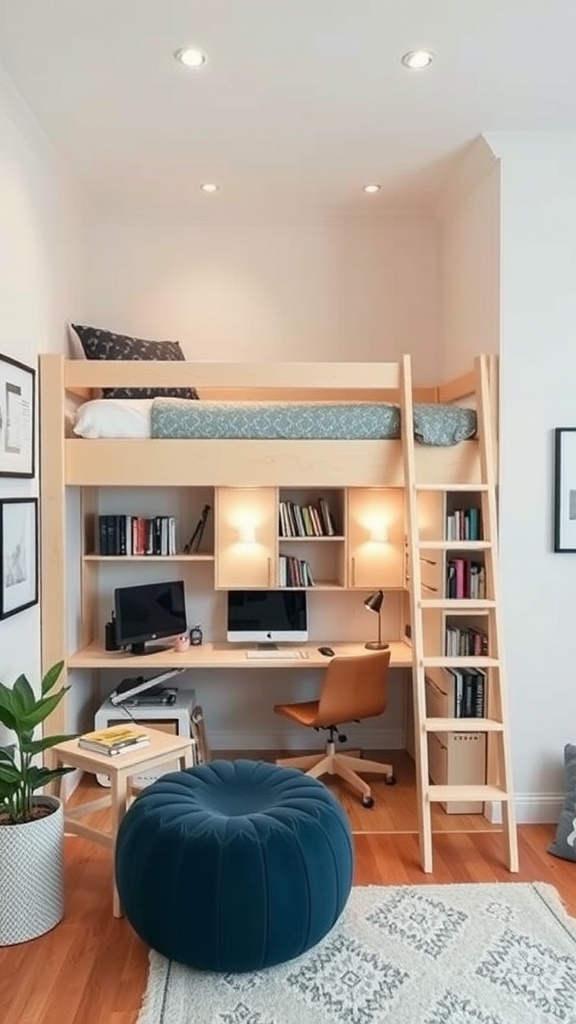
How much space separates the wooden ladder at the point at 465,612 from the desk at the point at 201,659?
541 millimetres

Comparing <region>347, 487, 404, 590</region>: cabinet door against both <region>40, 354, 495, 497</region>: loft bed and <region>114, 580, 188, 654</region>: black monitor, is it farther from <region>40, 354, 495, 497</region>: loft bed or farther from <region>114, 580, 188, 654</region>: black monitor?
<region>114, 580, 188, 654</region>: black monitor

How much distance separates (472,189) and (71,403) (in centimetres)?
224

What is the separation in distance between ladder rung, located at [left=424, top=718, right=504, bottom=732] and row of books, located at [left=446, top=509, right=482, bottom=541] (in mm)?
877

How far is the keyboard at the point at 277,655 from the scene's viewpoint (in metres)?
3.50

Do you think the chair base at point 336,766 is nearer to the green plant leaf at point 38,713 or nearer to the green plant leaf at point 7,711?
the green plant leaf at point 38,713

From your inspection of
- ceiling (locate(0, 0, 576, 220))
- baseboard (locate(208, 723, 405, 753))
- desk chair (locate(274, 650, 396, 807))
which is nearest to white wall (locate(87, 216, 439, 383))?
ceiling (locate(0, 0, 576, 220))

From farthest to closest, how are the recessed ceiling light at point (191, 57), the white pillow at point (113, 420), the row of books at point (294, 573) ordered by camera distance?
the row of books at point (294, 573), the white pillow at point (113, 420), the recessed ceiling light at point (191, 57)

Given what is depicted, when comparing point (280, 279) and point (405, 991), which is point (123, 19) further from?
point (405, 991)

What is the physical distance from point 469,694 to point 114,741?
1.65 meters

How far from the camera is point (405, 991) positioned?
6.82ft

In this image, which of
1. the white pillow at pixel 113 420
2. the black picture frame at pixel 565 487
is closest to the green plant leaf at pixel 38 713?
the white pillow at pixel 113 420

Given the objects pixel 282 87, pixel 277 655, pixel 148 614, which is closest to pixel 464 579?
pixel 277 655

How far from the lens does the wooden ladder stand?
2824 mm

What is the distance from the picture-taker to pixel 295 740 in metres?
4.12
